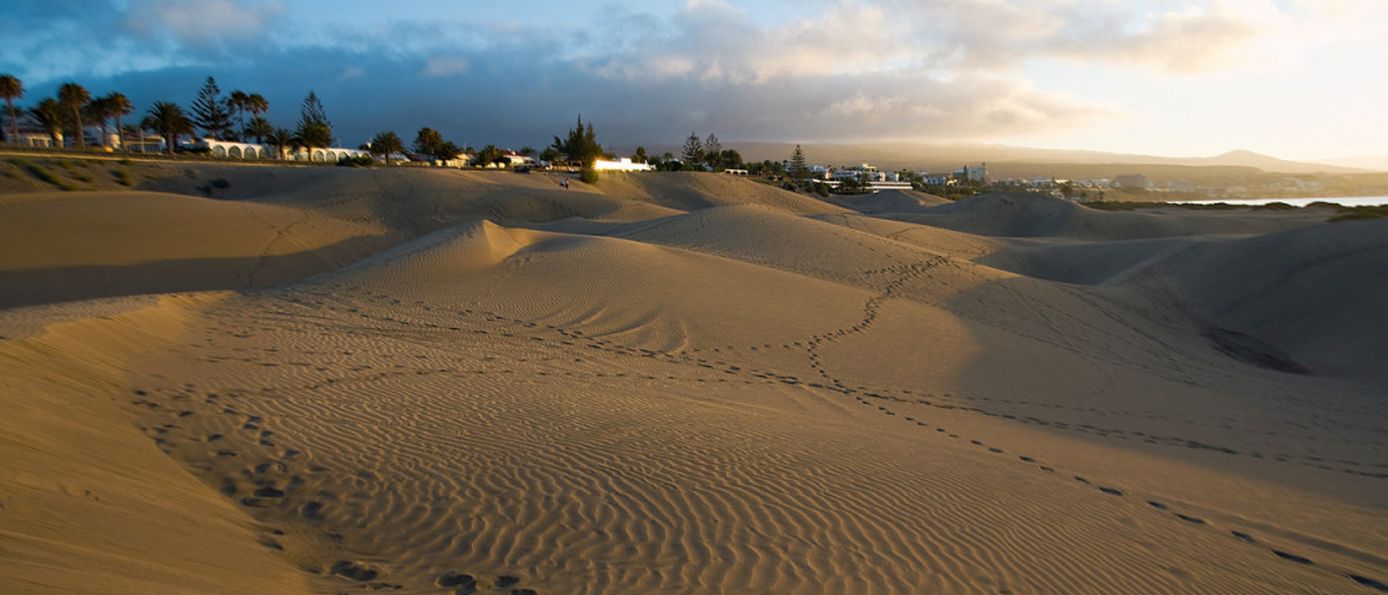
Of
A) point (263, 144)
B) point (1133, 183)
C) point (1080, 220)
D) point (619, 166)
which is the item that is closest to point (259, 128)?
point (263, 144)

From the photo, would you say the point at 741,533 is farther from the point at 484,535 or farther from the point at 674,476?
the point at 484,535

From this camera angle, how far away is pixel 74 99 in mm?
56281

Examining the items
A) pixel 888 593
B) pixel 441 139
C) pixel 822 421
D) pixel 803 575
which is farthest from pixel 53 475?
pixel 441 139

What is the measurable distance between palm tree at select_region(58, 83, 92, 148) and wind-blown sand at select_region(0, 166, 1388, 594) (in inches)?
1799

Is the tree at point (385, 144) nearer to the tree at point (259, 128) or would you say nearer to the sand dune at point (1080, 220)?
the tree at point (259, 128)

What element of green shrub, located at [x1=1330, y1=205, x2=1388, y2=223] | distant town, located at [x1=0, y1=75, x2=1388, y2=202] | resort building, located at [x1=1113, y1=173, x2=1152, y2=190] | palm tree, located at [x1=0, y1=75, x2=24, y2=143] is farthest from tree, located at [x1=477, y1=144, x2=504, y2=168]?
resort building, located at [x1=1113, y1=173, x2=1152, y2=190]

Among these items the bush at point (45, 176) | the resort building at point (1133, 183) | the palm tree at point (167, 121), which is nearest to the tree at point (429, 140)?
the palm tree at point (167, 121)

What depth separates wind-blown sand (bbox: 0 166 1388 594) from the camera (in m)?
4.55

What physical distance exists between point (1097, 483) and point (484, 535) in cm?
557

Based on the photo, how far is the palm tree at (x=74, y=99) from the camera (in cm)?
5581

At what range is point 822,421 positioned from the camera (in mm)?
8398

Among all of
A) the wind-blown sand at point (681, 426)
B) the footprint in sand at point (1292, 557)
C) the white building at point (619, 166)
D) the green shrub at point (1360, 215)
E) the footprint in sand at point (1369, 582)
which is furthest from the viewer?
the white building at point (619, 166)

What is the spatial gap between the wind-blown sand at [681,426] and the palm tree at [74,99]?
45690mm

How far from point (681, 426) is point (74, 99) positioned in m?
70.8
